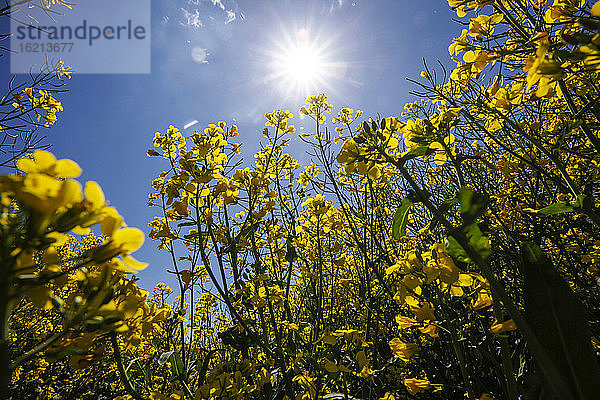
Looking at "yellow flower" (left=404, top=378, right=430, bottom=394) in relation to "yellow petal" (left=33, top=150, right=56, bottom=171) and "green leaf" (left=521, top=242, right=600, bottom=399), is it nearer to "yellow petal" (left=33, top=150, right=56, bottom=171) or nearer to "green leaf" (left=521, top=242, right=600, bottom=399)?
"green leaf" (left=521, top=242, right=600, bottom=399)

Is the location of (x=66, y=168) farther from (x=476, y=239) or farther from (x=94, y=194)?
(x=476, y=239)

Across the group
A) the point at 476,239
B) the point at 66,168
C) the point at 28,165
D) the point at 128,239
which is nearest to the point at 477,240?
the point at 476,239

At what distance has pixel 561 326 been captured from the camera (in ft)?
2.22

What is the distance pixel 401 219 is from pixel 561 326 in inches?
16.8

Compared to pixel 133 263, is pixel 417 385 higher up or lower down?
lower down

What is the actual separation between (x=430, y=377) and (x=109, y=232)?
326 cm

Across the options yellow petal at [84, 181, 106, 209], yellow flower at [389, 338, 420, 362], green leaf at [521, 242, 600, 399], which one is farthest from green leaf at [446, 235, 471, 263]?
yellow petal at [84, 181, 106, 209]

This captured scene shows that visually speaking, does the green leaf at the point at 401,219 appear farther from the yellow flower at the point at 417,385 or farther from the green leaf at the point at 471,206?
the yellow flower at the point at 417,385

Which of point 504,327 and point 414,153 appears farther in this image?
point 414,153

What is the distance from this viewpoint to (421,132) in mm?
1186

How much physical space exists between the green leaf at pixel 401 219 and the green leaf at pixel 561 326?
0.31m

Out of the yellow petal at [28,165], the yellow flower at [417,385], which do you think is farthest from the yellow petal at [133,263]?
the yellow flower at [417,385]

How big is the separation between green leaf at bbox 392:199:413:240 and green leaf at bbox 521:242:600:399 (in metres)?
0.31

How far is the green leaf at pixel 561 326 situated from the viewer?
0.65m
